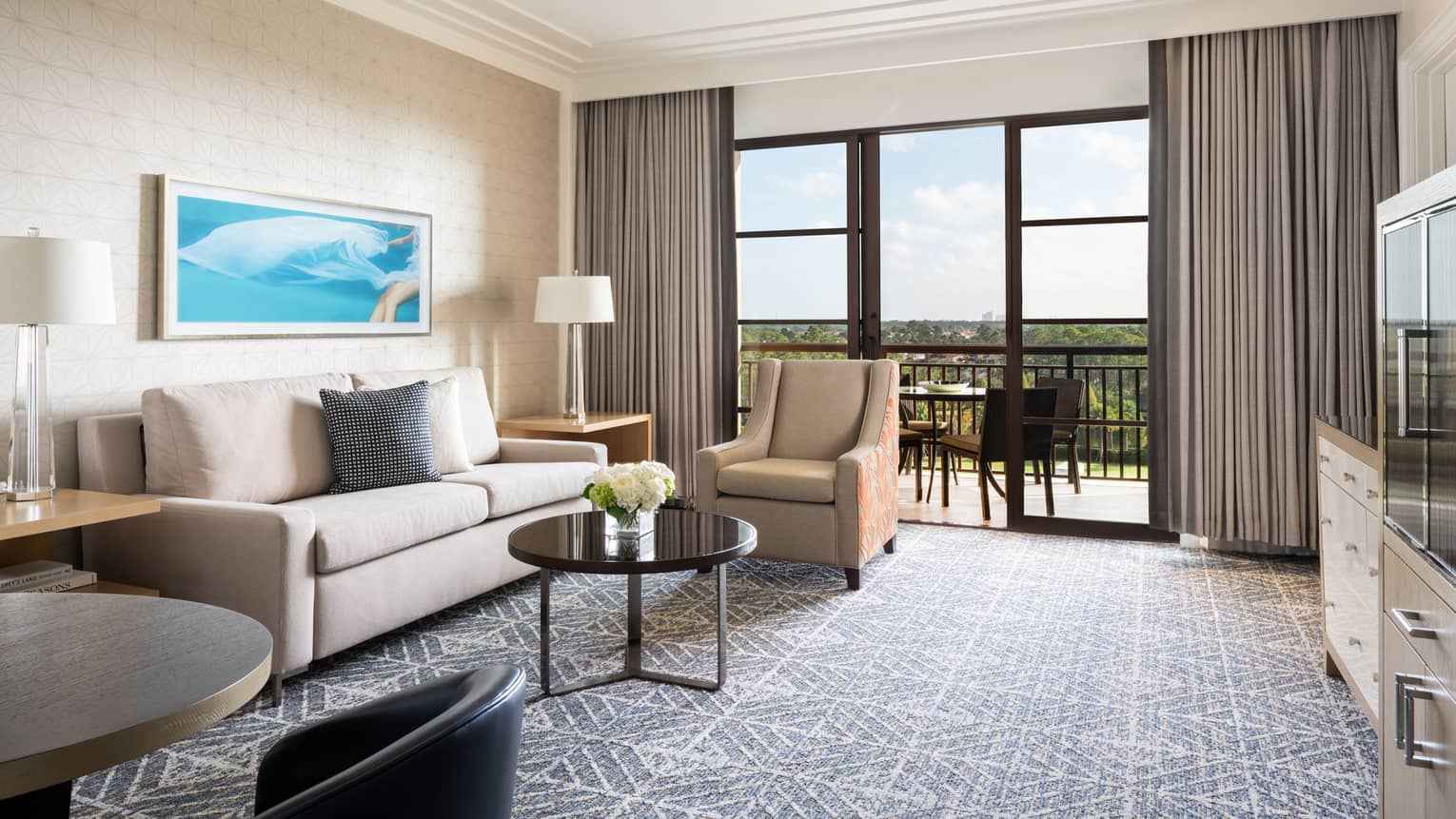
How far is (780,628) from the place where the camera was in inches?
145

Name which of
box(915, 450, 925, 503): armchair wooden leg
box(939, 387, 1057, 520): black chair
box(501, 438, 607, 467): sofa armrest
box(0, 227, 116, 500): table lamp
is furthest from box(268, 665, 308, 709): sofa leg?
box(915, 450, 925, 503): armchair wooden leg

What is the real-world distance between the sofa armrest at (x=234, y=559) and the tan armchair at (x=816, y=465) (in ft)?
6.56

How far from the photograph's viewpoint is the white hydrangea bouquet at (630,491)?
3025mm

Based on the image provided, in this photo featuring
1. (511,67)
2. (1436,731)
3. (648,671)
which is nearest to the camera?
(1436,731)

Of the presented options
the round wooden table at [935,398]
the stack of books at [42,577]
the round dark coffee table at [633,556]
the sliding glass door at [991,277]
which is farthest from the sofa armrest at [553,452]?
the round wooden table at [935,398]

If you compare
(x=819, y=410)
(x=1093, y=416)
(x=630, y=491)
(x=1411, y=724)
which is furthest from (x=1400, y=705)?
(x=1093, y=416)

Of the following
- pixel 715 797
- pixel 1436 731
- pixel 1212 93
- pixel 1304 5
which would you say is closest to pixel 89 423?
pixel 715 797

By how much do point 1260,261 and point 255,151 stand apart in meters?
4.78

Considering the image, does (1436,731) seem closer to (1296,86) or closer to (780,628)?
(780,628)

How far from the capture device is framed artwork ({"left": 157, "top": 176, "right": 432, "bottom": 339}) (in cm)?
372

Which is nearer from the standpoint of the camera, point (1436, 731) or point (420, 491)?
point (1436, 731)

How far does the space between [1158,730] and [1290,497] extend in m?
2.57

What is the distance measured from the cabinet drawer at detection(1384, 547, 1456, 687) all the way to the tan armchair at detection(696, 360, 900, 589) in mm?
2449

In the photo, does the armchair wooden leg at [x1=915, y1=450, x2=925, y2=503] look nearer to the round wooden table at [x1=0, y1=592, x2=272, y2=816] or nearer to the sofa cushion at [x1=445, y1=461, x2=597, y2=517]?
the sofa cushion at [x1=445, y1=461, x2=597, y2=517]
